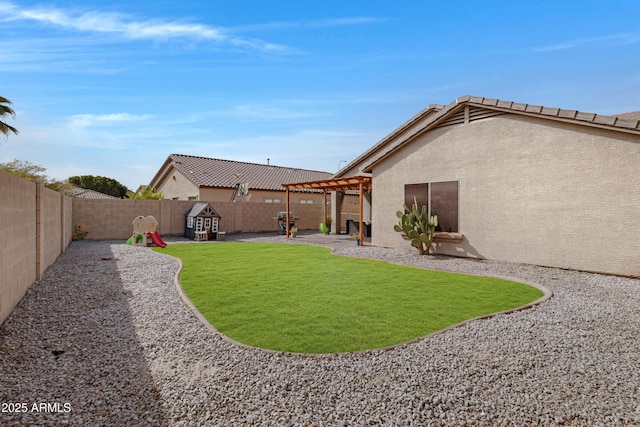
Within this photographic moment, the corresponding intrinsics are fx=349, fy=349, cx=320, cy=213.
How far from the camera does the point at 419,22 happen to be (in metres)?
10.6

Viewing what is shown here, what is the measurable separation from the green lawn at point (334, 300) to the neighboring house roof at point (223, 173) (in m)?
16.3

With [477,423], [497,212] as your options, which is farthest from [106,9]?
[497,212]

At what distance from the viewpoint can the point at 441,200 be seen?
11969 millimetres

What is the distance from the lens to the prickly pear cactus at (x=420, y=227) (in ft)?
38.1

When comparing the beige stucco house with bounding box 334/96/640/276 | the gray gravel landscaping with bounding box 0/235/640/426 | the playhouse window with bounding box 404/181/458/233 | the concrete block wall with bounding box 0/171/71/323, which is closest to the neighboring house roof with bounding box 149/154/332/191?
the beige stucco house with bounding box 334/96/640/276

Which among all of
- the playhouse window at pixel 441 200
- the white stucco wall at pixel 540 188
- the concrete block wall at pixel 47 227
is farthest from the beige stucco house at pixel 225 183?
the white stucco wall at pixel 540 188

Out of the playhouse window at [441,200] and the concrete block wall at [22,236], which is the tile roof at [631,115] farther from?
the concrete block wall at [22,236]

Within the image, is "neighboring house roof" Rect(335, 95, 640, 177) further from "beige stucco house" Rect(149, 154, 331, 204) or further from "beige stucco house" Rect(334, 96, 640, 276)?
"beige stucco house" Rect(149, 154, 331, 204)

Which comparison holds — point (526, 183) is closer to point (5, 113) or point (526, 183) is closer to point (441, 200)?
point (441, 200)

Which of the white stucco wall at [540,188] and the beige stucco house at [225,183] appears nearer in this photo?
the white stucco wall at [540,188]

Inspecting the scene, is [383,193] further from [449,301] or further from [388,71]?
[449,301]

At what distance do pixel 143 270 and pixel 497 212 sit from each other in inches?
403

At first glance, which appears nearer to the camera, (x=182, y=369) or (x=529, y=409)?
(x=529, y=409)

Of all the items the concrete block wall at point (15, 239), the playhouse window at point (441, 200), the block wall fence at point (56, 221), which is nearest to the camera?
the concrete block wall at point (15, 239)
